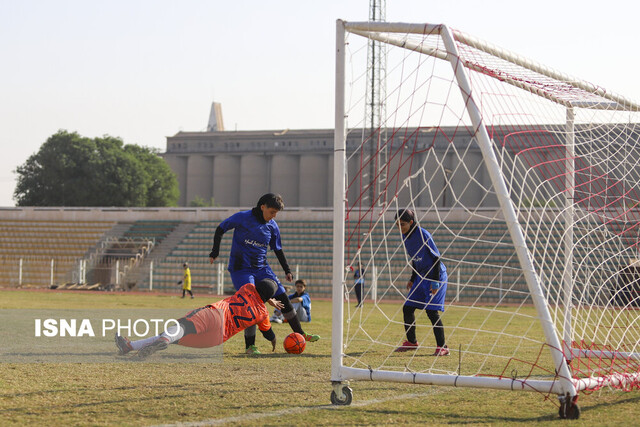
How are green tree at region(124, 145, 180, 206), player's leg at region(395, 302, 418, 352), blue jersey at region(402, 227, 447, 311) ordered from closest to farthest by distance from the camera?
blue jersey at region(402, 227, 447, 311) → player's leg at region(395, 302, 418, 352) → green tree at region(124, 145, 180, 206)

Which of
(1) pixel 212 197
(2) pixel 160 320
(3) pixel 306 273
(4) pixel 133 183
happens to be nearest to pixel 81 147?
(4) pixel 133 183

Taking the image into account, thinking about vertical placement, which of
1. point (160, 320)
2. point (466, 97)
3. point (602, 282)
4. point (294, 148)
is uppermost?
point (294, 148)

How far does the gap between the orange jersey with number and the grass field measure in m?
0.32

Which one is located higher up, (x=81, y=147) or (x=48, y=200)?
(x=81, y=147)

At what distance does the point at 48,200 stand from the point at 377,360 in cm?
6298

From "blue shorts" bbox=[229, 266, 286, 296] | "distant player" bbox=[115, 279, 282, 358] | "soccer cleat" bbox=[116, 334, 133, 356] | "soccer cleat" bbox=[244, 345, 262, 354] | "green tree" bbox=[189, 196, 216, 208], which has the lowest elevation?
"soccer cleat" bbox=[244, 345, 262, 354]

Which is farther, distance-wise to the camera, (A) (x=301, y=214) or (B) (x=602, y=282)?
(A) (x=301, y=214)

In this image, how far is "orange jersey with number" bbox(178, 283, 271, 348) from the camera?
23.9 feet

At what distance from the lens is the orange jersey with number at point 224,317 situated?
7.29 m

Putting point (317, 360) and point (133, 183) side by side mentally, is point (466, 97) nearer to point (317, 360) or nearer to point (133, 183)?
point (317, 360)

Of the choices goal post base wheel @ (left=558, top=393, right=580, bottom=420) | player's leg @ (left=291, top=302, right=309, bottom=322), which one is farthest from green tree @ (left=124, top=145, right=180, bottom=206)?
goal post base wheel @ (left=558, top=393, right=580, bottom=420)

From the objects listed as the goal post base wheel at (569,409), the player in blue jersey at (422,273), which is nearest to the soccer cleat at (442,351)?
the player in blue jersey at (422,273)

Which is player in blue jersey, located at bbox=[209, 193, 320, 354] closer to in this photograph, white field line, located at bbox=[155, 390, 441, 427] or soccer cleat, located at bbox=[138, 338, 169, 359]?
soccer cleat, located at bbox=[138, 338, 169, 359]

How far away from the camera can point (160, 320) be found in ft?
47.4
